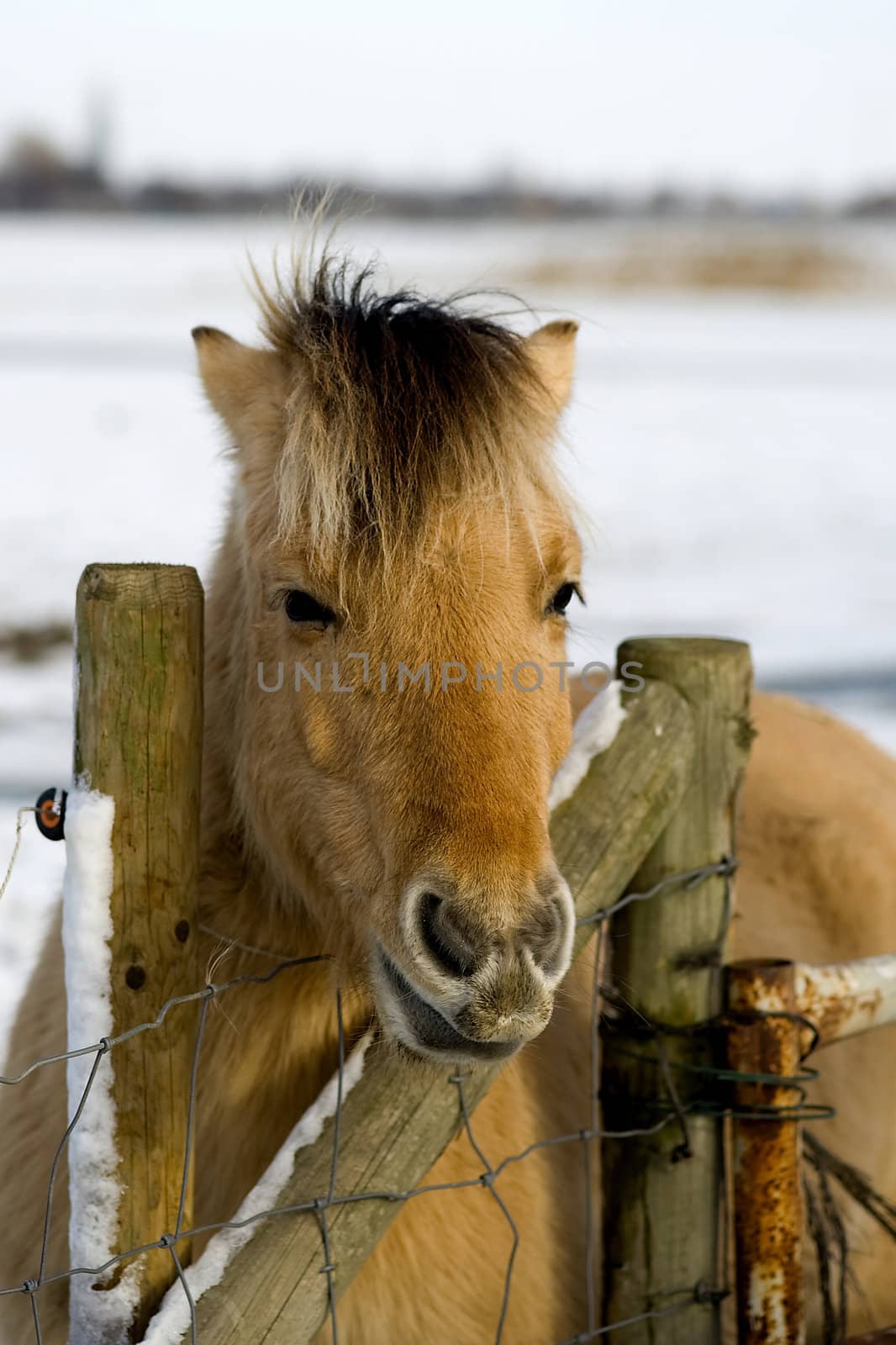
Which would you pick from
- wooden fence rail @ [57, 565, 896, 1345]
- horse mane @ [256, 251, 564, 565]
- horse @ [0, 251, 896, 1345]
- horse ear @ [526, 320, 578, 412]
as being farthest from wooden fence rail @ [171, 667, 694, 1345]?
horse ear @ [526, 320, 578, 412]

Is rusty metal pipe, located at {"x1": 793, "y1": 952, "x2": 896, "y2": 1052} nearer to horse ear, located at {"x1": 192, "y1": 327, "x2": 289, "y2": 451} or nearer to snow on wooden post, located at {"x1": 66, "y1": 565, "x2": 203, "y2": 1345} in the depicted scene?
snow on wooden post, located at {"x1": 66, "y1": 565, "x2": 203, "y2": 1345}

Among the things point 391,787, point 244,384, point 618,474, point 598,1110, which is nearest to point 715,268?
point 618,474

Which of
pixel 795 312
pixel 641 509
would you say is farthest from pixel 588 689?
pixel 795 312

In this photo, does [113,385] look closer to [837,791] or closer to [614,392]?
[614,392]

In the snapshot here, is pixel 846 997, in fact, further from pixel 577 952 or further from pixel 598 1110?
pixel 577 952

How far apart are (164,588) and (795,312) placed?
101 feet

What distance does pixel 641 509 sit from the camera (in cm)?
1481

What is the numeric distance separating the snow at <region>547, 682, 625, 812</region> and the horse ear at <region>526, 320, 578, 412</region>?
Answer: 2.06 feet

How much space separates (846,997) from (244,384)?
1.54 meters

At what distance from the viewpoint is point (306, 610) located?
205 cm

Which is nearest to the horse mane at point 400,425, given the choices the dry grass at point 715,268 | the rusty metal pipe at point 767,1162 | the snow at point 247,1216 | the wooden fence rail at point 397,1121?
the wooden fence rail at point 397,1121

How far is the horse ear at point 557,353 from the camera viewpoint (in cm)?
262

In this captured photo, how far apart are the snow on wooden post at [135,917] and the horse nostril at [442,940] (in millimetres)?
328

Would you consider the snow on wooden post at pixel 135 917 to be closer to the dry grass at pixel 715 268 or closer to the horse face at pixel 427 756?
the horse face at pixel 427 756
